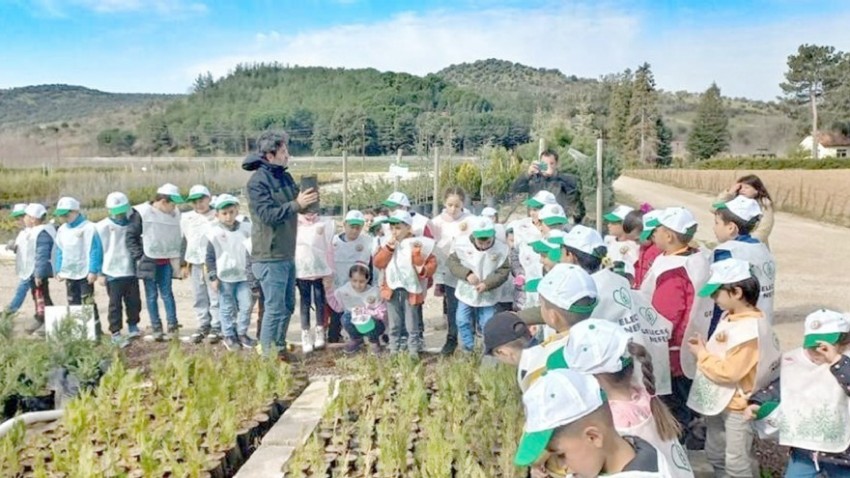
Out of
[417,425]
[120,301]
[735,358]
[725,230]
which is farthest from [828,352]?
[120,301]

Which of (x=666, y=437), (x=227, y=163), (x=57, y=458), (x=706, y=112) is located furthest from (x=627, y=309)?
(x=706, y=112)

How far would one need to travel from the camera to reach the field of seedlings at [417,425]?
12.5 ft

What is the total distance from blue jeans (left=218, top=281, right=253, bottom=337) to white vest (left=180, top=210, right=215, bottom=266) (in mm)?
452

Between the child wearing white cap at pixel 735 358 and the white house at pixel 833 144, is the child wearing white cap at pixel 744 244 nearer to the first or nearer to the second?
the child wearing white cap at pixel 735 358

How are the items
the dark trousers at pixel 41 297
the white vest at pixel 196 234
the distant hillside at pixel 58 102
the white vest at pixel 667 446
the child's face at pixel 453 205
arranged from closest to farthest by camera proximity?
the white vest at pixel 667 446 → the child's face at pixel 453 205 → the white vest at pixel 196 234 → the dark trousers at pixel 41 297 → the distant hillside at pixel 58 102

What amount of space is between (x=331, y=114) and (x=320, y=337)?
52047 millimetres

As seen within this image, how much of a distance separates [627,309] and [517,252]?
10.7 ft

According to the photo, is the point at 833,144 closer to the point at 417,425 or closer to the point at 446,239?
the point at 446,239

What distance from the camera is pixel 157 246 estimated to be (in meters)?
7.58

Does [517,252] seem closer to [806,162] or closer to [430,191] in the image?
[430,191]

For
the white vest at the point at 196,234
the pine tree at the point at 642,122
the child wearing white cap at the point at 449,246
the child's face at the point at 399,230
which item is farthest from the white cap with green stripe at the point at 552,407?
the pine tree at the point at 642,122

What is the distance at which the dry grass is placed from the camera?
2441cm

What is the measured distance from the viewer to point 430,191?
52.6 ft

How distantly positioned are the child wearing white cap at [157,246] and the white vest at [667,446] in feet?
18.4
